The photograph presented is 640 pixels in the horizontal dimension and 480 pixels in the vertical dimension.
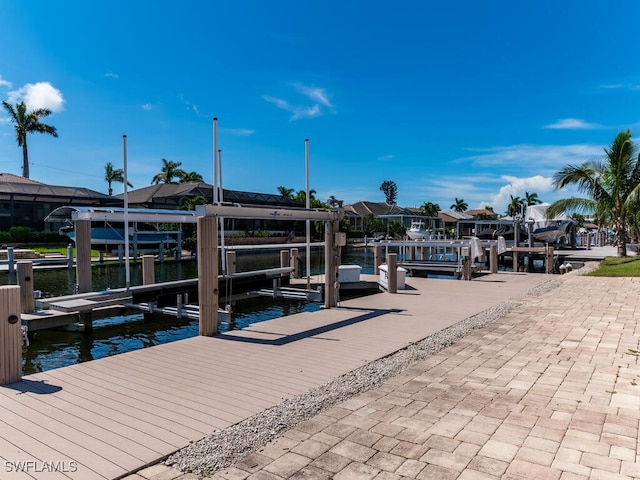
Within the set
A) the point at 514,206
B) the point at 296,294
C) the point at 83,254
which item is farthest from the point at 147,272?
the point at 514,206

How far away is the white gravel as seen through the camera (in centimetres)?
329

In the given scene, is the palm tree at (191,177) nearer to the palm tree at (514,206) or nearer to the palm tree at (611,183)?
the palm tree at (611,183)

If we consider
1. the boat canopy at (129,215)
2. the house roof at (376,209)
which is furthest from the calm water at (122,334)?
the house roof at (376,209)

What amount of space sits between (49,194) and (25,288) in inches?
1199

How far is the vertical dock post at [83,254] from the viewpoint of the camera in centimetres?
992

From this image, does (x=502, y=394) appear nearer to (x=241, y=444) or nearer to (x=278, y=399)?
(x=278, y=399)

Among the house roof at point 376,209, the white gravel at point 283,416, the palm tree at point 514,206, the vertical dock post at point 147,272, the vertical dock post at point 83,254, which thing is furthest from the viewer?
the palm tree at point 514,206

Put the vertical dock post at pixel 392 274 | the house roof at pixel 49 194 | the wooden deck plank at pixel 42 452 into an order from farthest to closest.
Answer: the house roof at pixel 49 194
the vertical dock post at pixel 392 274
the wooden deck plank at pixel 42 452

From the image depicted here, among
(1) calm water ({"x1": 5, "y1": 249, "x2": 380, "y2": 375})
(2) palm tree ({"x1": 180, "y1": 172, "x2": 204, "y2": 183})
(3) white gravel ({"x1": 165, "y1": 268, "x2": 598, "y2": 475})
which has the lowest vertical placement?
(1) calm water ({"x1": 5, "y1": 249, "x2": 380, "y2": 375})

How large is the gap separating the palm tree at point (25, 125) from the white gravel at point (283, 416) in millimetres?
48562

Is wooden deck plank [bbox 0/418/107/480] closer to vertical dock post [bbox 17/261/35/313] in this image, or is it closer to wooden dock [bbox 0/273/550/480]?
wooden dock [bbox 0/273/550/480]

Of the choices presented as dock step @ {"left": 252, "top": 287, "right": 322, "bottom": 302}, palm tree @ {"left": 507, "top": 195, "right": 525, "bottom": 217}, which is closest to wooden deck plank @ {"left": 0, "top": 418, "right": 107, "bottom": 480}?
dock step @ {"left": 252, "top": 287, "right": 322, "bottom": 302}

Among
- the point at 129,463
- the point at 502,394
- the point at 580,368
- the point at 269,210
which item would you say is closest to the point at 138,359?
the point at 129,463

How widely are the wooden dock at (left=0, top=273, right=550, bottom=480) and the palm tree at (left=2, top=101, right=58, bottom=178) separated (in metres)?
45.9
